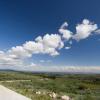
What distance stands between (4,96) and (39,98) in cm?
349

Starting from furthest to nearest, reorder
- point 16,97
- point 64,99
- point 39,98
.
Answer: point 64,99, point 39,98, point 16,97

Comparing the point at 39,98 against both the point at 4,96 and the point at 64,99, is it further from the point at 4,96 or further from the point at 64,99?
the point at 64,99

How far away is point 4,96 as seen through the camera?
8984 millimetres

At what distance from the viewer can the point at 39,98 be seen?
12141 millimetres

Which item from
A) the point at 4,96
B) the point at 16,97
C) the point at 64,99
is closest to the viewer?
the point at 4,96

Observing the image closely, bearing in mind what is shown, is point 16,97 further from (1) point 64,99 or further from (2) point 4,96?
(1) point 64,99

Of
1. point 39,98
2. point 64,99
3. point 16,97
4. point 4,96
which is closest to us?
point 4,96

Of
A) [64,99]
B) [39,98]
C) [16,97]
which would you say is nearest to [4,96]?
[16,97]

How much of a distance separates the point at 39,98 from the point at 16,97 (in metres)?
2.79

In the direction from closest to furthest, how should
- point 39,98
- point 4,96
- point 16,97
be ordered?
point 4,96 → point 16,97 → point 39,98

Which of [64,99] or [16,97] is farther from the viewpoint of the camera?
[64,99]

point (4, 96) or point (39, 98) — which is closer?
point (4, 96)

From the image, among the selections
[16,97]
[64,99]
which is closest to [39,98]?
[16,97]

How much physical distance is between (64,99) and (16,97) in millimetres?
9212
